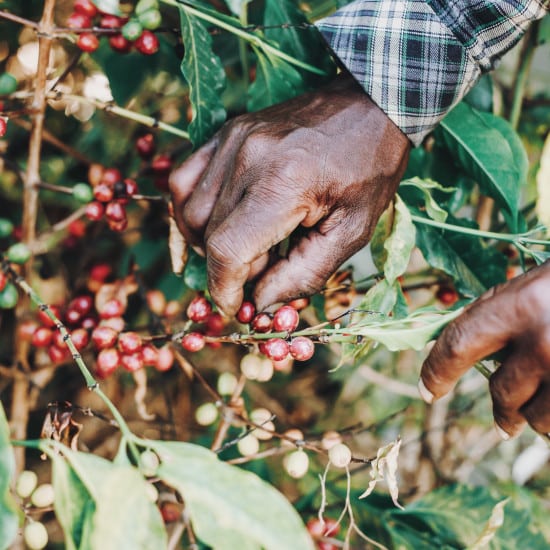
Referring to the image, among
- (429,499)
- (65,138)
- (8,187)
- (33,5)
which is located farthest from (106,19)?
(429,499)

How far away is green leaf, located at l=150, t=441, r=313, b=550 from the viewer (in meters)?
0.55

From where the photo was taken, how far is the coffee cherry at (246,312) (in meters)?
0.89

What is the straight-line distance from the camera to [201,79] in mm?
958

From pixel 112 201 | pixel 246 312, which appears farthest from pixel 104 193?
pixel 246 312

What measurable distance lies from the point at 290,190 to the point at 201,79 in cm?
29

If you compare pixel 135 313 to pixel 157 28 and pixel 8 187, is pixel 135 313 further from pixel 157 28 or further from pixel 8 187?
pixel 157 28

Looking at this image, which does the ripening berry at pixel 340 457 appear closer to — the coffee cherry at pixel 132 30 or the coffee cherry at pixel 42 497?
the coffee cherry at pixel 42 497

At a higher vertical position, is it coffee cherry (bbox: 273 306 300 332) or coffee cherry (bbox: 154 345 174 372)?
coffee cherry (bbox: 273 306 300 332)

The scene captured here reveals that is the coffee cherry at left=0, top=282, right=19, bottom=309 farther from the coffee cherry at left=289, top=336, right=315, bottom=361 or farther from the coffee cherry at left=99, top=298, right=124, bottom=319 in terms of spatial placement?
the coffee cherry at left=289, top=336, right=315, bottom=361

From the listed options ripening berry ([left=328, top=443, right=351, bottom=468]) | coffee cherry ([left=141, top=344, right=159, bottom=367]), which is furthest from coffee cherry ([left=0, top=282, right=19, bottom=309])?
ripening berry ([left=328, top=443, right=351, bottom=468])

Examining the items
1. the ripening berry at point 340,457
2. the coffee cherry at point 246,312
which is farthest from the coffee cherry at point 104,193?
the ripening berry at point 340,457

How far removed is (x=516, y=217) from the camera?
1.02 m

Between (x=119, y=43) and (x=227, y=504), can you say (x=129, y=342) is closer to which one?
(x=227, y=504)

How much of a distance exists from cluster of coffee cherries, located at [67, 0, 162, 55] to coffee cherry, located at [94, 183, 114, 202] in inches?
9.6
